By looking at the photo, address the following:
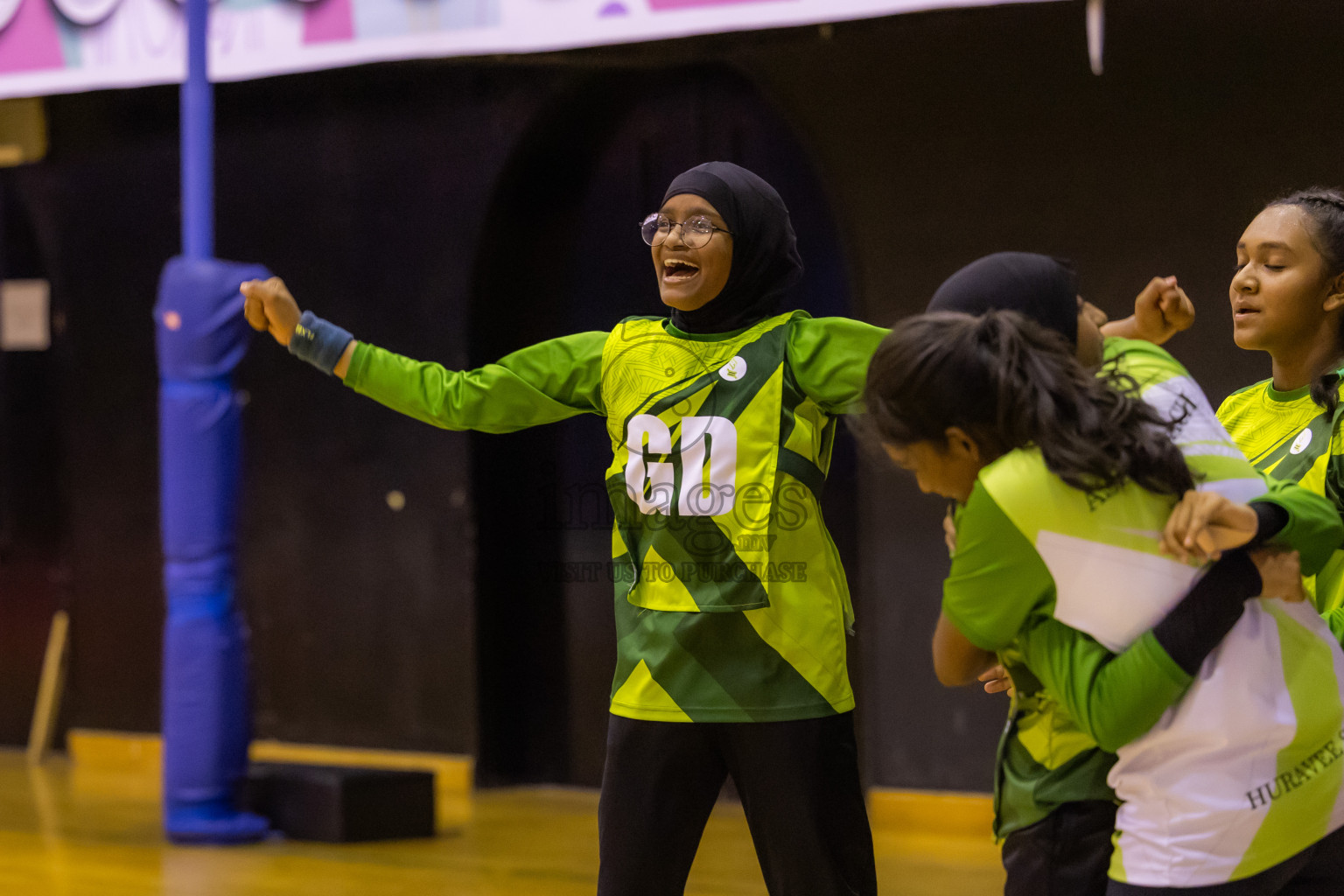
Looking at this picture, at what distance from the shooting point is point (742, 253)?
7.33ft

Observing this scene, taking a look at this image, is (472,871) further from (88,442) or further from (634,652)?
(88,442)

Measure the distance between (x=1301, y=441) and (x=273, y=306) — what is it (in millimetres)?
1625

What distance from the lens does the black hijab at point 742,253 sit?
2244 millimetres

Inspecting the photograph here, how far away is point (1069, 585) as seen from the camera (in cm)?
136

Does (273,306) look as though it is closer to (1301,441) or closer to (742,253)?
(742,253)

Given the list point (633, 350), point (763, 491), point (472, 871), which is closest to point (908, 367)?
point (763, 491)

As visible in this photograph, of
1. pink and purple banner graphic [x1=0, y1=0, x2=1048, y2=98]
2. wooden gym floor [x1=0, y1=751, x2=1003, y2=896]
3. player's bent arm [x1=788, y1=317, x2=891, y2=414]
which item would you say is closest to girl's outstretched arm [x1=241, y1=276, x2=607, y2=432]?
player's bent arm [x1=788, y1=317, x2=891, y2=414]

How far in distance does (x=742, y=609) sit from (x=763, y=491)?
0.60 ft

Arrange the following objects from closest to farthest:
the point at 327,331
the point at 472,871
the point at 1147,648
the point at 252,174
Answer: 1. the point at 1147,648
2. the point at 327,331
3. the point at 472,871
4. the point at 252,174

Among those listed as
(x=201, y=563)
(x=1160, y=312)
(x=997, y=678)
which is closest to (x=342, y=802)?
(x=201, y=563)

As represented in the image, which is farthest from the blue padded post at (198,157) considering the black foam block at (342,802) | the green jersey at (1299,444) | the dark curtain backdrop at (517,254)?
the green jersey at (1299,444)

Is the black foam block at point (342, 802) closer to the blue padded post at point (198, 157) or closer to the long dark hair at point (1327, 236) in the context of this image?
the blue padded post at point (198, 157)

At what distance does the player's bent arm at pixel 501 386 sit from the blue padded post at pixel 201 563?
6.75 feet

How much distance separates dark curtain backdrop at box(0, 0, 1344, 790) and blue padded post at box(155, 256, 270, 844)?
346mm
